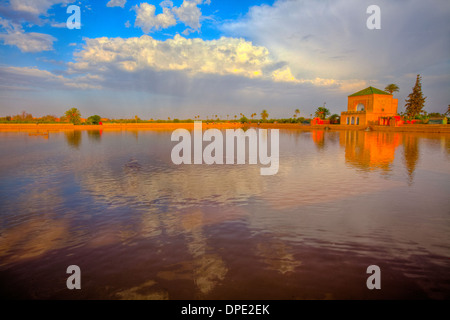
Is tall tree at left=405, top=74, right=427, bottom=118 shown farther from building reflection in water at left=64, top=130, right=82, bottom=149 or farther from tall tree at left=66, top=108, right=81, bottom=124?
tall tree at left=66, top=108, right=81, bottom=124

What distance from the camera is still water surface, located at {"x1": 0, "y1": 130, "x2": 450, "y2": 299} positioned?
442 centimetres

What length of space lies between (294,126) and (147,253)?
299ft

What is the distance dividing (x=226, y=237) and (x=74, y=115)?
9654 cm

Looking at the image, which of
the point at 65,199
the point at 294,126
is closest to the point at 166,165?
the point at 65,199

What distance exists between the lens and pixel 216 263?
5113mm

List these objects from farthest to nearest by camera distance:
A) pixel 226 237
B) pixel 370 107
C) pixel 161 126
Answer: pixel 161 126, pixel 370 107, pixel 226 237

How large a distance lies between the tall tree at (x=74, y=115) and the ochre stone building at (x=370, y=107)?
8471 cm

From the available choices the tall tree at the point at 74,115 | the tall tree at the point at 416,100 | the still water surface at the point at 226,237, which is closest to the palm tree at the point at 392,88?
the tall tree at the point at 416,100

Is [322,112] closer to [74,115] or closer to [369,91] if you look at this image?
[369,91]

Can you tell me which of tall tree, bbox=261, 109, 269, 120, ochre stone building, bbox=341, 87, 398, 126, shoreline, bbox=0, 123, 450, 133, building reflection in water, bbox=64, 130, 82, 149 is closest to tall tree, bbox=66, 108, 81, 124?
shoreline, bbox=0, 123, 450, 133

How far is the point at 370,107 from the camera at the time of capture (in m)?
61.6

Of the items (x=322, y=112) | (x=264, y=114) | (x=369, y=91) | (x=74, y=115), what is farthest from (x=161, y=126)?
(x=264, y=114)

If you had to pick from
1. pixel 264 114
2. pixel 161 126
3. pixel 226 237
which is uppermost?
pixel 264 114

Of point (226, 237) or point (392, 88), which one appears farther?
point (392, 88)
